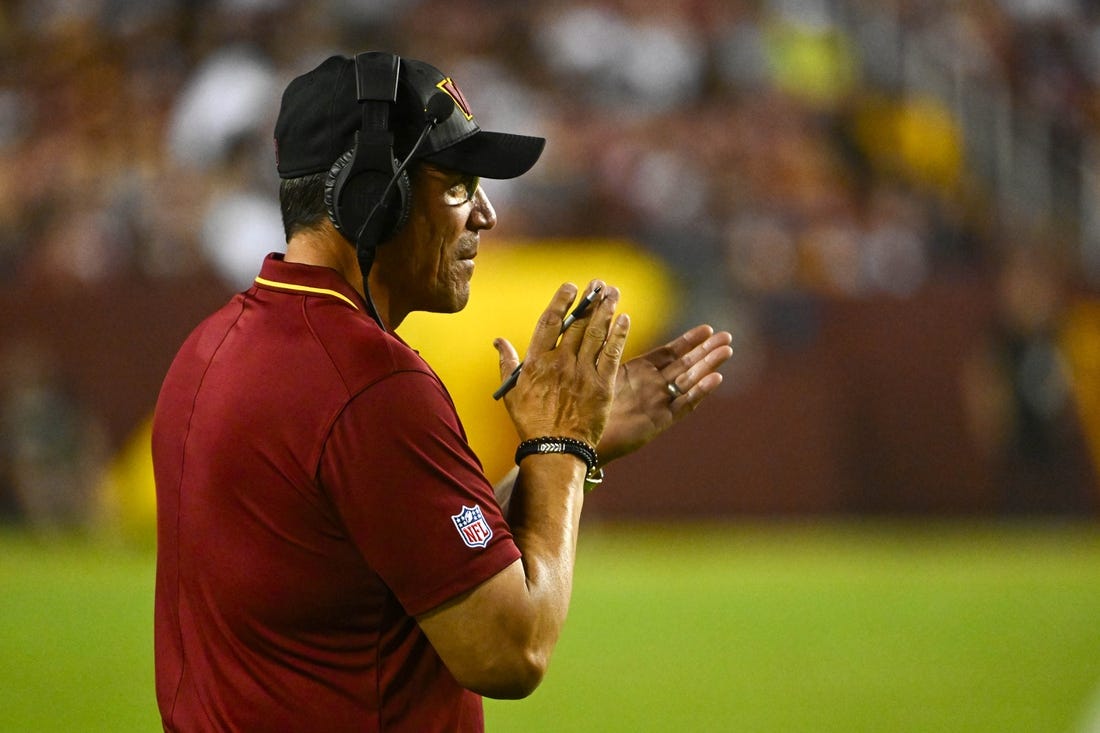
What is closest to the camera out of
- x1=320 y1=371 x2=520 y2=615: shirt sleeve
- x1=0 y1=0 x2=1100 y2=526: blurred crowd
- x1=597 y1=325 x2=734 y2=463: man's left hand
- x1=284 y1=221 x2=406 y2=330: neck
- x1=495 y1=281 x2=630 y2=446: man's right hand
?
x1=320 y1=371 x2=520 y2=615: shirt sleeve

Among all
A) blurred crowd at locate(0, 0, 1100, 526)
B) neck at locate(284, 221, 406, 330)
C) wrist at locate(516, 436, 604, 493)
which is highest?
blurred crowd at locate(0, 0, 1100, 526)

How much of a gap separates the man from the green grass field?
414cm

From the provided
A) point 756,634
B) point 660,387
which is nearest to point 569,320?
point 660,387

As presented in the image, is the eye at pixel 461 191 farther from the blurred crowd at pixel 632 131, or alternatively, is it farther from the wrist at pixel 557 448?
the blurred crowd at pixel 632 131

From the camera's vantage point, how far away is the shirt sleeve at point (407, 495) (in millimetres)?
2270

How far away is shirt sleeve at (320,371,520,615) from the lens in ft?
7.45

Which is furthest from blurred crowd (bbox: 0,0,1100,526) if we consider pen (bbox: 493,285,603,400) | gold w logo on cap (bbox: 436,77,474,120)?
gold w logo on cap (bbox: 436,77,474,120)

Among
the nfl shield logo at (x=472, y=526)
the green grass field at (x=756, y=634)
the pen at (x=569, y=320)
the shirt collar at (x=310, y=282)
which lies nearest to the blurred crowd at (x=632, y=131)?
the green grass field at (x=756, y=634)

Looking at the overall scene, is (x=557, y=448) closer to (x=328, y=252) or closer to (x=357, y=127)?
(x=328, y=252)

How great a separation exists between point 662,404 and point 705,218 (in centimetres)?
1051

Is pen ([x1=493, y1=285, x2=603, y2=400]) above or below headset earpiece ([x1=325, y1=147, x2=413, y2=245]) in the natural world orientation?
below

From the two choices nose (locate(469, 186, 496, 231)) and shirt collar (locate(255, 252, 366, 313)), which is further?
nose (locate(469, 186, 496, 231))

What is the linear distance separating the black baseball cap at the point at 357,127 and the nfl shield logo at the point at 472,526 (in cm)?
58

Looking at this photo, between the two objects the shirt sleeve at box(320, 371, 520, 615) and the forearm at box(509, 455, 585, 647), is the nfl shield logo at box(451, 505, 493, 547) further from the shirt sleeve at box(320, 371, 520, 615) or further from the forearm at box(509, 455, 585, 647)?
the forearm at box(509, 455, 585, 647)
